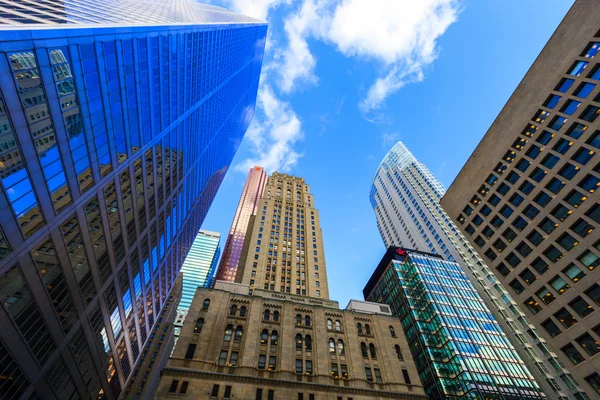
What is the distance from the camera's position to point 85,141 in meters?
31.4

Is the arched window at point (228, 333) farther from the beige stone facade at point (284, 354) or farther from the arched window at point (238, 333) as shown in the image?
the arched window at point (238, 333)

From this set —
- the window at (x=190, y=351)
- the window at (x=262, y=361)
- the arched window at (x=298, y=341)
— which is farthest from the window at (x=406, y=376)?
the window at (x=190, y=351)

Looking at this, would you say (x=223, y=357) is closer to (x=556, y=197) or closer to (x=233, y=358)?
(x=233, y=358)

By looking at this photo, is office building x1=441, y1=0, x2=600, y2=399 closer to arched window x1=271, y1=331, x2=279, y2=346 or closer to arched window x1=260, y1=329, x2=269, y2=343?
arched window x1=271, y1=331, x2=279, y2=346

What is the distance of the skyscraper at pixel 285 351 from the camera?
39000mm

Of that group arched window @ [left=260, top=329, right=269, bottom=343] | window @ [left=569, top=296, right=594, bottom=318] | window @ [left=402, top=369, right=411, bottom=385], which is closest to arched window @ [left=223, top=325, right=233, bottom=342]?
arched window @ [left=260, top=329, right=269, bottom=343]

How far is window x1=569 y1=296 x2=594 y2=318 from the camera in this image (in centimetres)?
3031

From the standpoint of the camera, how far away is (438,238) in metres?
114

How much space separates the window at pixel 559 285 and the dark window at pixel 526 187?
1136cm

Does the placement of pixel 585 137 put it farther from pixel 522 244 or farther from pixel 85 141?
pixel 85 141

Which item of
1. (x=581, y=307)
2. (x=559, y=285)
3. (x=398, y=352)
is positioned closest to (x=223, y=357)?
(x=398, y=352)

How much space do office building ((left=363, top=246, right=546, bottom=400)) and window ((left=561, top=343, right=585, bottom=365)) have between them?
36772 mm

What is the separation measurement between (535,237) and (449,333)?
1787 inches

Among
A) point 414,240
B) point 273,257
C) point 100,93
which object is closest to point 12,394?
point 100,93
